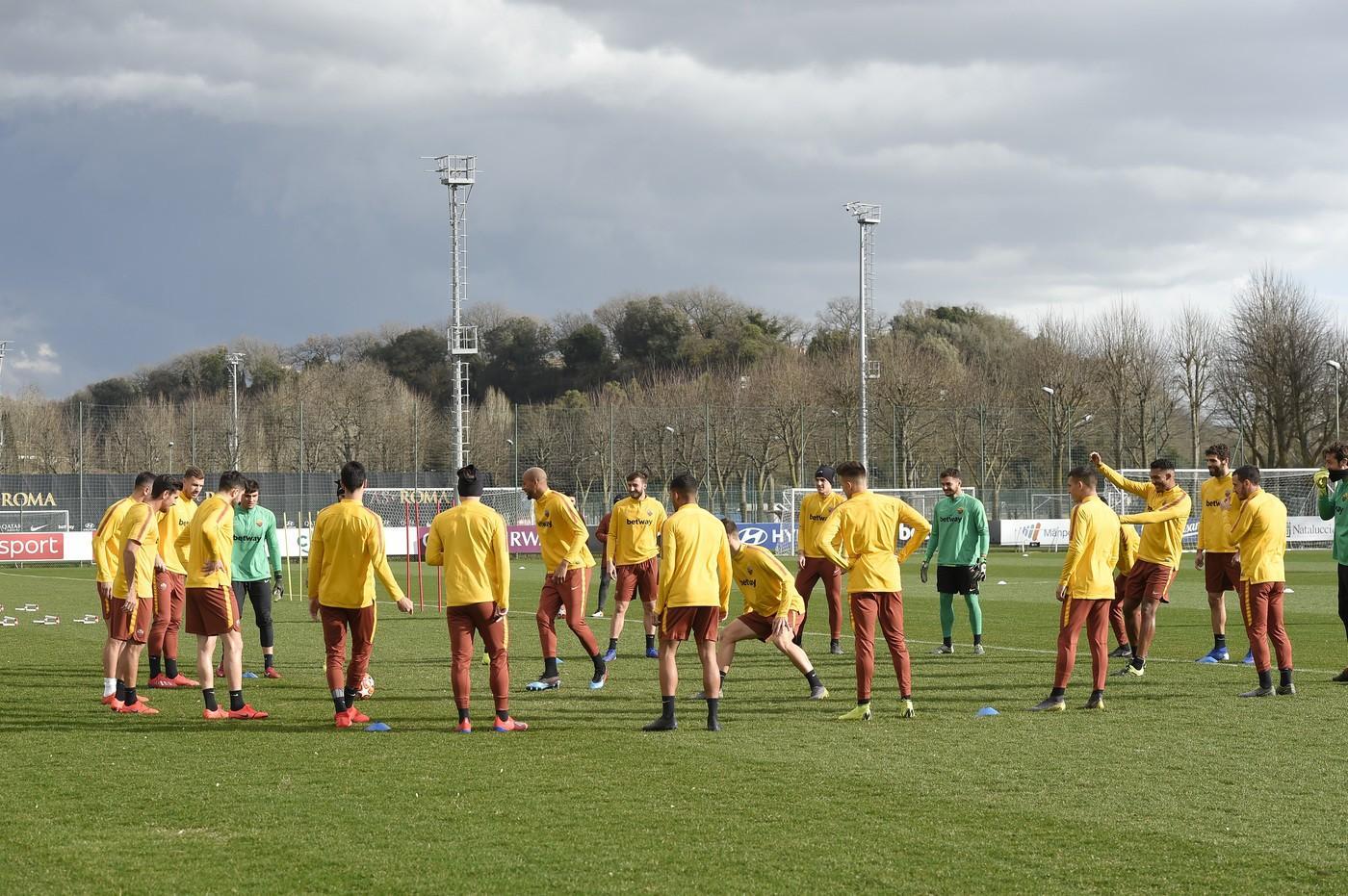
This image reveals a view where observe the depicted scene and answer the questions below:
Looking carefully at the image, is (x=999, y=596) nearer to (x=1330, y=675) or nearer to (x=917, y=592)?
(x=917, y=592)

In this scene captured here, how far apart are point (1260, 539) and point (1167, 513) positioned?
925 millimetres

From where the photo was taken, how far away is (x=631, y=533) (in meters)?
14.4

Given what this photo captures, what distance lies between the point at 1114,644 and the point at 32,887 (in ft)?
43.2

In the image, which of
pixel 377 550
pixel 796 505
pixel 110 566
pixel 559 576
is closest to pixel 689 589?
pixel 377 550

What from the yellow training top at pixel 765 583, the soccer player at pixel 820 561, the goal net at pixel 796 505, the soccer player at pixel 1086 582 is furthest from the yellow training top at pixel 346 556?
the goal net at pixel 796 505

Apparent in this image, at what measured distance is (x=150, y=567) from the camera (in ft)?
36.9

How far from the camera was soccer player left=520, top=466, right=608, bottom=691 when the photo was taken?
12508 millimetres

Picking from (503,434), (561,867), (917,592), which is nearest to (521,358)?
(503,434)

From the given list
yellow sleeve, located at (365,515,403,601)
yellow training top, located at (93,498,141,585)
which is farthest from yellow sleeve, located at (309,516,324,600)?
yellow training top, located at (93,498,141,585)

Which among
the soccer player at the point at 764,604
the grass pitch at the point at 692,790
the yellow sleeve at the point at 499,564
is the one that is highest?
the yellow sleeve at the point at 499,564

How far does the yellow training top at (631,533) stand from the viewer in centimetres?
1439

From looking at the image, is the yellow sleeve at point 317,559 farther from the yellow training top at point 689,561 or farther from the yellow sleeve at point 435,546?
the yellow training top at point 689,561

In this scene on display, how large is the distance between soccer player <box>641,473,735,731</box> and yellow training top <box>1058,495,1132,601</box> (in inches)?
112

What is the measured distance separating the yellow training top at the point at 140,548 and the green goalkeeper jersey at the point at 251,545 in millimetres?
2183
